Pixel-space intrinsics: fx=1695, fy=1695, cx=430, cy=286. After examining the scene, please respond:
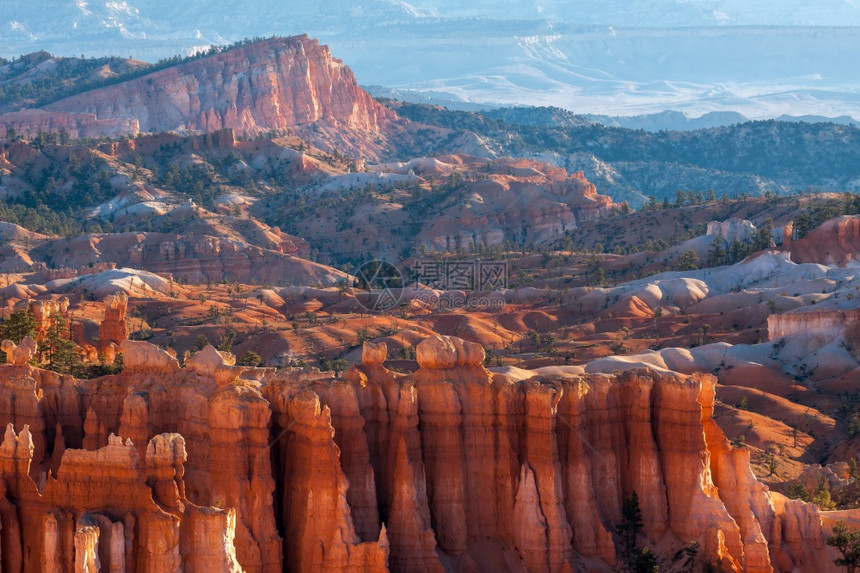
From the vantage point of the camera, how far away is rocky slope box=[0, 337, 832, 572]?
36.3 m

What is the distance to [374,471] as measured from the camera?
139 ft

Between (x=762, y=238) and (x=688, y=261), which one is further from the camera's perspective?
(x=762, y=238)

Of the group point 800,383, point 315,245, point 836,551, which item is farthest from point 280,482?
point 315,245

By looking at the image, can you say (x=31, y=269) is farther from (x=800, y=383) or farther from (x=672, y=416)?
(x=672, y=416)

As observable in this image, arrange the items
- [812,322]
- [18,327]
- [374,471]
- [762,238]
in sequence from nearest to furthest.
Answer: [374,471] → [18,327] → [812,322] → [762,238]

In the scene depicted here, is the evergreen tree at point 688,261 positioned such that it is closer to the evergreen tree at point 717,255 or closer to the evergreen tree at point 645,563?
the evergreen tree at point 717,255

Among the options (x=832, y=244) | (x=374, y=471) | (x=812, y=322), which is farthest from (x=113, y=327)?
(x=832, y=244)

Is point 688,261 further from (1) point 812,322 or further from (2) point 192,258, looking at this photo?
(2) point 192,258

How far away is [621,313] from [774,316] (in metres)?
17.2

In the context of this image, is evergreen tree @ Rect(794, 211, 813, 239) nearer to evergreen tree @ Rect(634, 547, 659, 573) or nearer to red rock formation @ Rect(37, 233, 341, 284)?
red rock formation @ Rect(37, 233, 341, 284)

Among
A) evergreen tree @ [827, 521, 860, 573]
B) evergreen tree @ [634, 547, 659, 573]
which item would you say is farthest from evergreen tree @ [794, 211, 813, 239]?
evergreen tree @ [634, 547, 659, 573]

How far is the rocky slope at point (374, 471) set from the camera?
3628 cm

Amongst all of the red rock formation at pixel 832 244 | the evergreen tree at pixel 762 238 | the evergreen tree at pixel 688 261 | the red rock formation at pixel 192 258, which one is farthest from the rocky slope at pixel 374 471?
the red rock formation at pixel 192 258

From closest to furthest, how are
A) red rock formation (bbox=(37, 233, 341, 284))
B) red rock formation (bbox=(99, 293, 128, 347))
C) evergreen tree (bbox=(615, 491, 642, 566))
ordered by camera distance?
1. evergreen tree (bbox=(615, 491, 642, 566))
2. red rock formation (bbox=(99, 293, 128, 347))
3. red rock formation (bbox=(37, 233, 341, 284))
